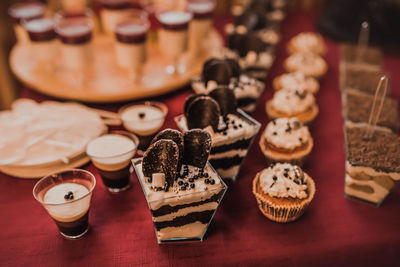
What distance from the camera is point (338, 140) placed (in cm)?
228

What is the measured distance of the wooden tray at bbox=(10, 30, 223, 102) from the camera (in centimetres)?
257

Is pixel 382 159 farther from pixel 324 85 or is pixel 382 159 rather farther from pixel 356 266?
pixel 324 85

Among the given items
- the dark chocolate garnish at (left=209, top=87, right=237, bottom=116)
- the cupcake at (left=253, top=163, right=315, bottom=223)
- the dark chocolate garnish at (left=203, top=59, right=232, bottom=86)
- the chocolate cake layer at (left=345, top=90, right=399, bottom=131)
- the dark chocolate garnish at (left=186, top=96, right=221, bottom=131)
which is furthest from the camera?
the dark chocolate garnish at (left=203, top=59, right=232, bottom=86)

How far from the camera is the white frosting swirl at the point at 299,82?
252 cm

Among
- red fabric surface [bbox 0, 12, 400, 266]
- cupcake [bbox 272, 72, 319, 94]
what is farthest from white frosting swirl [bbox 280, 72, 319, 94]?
red fabric surface [bbox 0, 12, 400, 266]

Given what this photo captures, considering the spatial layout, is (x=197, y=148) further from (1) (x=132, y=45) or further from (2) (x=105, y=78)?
(2) (x=105, y=78)

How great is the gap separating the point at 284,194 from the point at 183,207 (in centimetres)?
49

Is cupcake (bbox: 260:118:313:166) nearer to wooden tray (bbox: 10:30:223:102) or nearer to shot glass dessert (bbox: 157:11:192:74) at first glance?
wooden tray (bbox: 10:30:223:102)

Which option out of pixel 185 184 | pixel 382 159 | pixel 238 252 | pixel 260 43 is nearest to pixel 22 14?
pixel 260 43

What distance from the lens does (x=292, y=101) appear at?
2256 millimetres

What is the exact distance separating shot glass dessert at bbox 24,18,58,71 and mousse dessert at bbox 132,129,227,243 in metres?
1.63

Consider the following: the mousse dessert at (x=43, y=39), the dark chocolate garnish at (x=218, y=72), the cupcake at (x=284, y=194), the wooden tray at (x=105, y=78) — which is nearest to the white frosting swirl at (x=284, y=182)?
the cupcake at (x=284, y=194)

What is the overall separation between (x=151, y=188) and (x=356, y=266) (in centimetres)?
98

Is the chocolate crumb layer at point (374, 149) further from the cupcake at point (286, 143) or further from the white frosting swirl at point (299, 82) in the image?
the white frosting swirl at point (299, 82)
